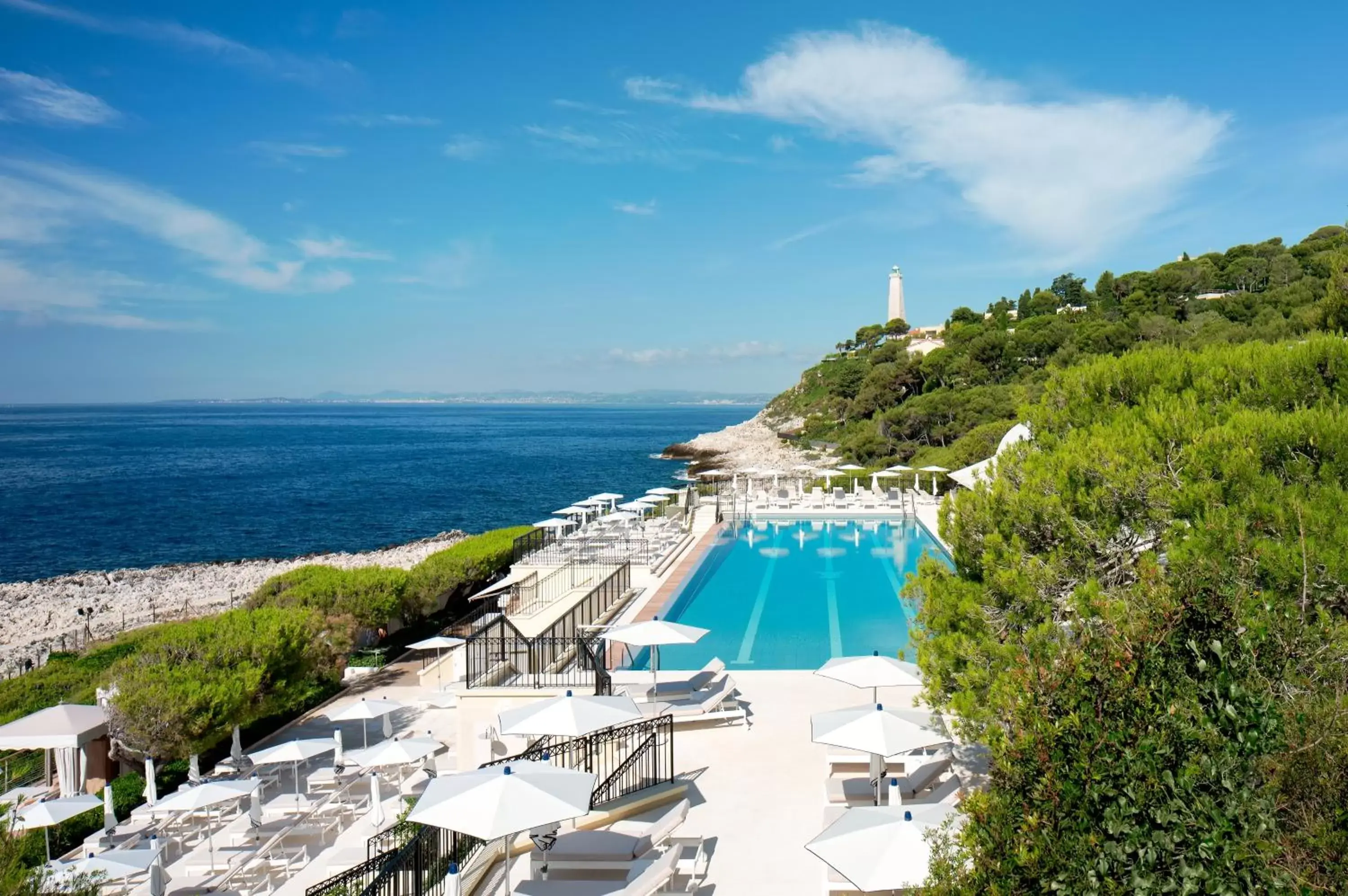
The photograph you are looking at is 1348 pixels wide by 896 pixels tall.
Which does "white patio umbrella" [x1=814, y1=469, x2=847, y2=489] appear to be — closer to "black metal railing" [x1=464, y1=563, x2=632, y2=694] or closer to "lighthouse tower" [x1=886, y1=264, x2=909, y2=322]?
"black metal railing" [x1=464, y1=563, x2=632, y2=694]

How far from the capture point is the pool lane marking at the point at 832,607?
Answer: 52.4 ft

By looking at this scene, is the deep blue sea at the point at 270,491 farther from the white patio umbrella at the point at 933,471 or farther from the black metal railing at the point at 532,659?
the black metal railing at the point at 532,659

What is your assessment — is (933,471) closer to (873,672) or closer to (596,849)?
(873,672)

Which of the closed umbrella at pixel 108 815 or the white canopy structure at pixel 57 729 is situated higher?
the white canopy structure at pixel 57 729

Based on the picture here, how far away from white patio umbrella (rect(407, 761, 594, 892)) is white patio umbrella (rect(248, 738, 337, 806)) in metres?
4.42

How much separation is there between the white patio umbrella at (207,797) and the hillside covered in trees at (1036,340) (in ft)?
109

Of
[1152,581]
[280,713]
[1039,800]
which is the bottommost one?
[280,713]

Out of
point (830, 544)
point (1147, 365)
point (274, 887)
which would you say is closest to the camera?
point (274, 887)

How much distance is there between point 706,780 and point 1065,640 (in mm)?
4609

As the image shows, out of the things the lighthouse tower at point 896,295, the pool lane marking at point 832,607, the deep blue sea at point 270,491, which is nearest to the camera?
the pool lane marking at point 832,607

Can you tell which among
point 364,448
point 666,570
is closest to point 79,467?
point 364,448

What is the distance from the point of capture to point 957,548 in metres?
8.58

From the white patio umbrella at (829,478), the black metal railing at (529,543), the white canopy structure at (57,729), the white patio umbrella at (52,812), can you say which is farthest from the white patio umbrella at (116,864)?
the white patio umbrella at (829,478)

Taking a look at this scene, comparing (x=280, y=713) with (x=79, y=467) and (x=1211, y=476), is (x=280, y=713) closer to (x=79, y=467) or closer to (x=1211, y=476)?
(x=1211, y=476)
